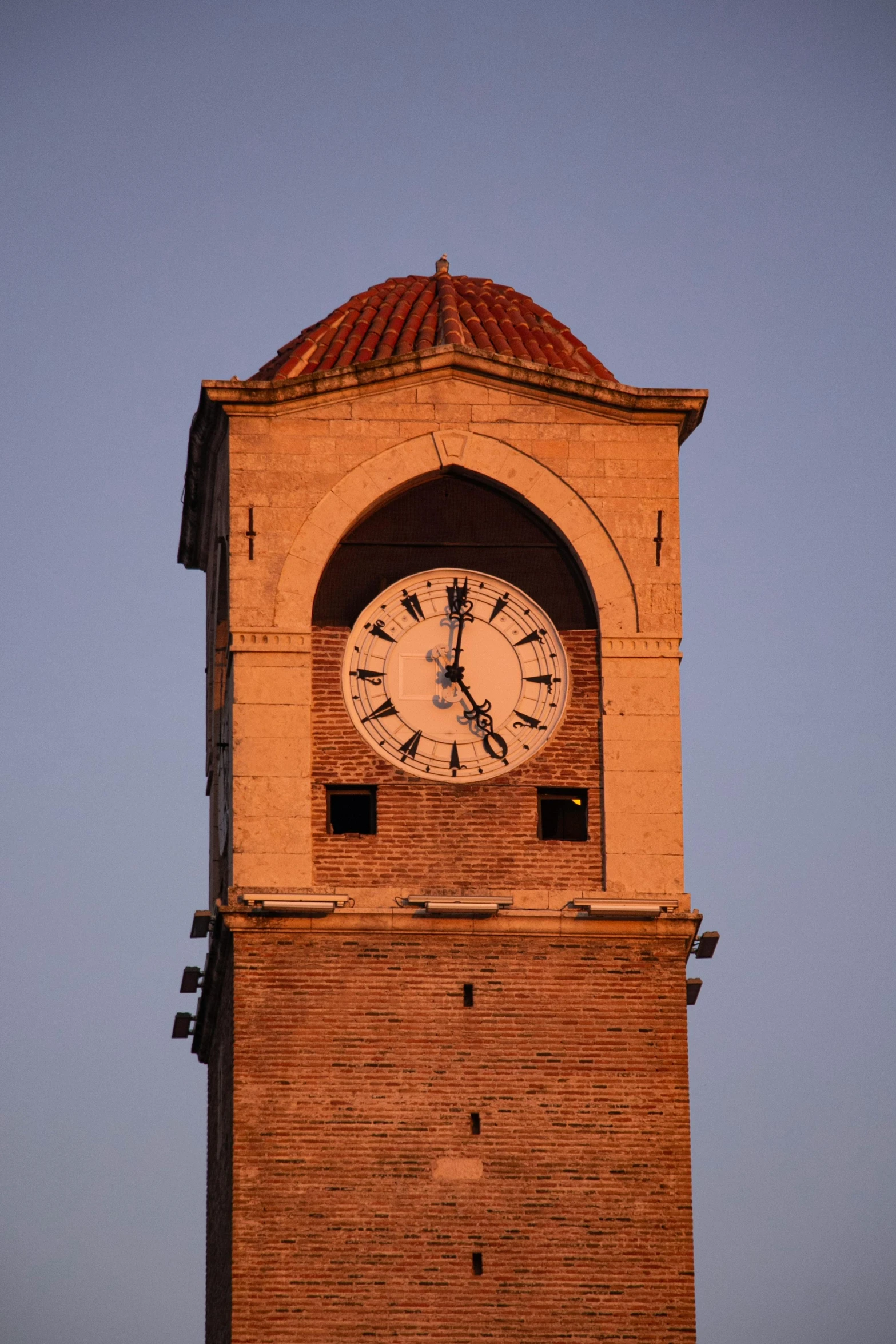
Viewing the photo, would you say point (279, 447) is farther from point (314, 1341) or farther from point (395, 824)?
point (314, 1341)

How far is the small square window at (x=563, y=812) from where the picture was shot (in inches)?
2087

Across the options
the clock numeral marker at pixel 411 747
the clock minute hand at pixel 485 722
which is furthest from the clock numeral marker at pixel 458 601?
the clock numeral marker at pixel 411 747

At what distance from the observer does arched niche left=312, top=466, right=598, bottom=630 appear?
177 feet

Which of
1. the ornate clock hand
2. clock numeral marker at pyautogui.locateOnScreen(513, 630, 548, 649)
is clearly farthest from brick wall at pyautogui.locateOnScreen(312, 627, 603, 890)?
the ornate clock hand

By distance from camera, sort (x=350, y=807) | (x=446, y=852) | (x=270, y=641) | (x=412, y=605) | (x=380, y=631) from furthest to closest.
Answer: (x=412, y=605)
(x=380, y=631)
(x=270, y=641)
(x=350, y=807)
(x=446, y=852)

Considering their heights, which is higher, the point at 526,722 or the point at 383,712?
the point at 383,712

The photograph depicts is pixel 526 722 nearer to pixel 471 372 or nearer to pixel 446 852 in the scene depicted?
pixel 446 852

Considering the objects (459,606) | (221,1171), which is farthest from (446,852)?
(221,1171)

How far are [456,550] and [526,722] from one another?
2.70m

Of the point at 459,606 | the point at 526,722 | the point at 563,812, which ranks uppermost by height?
the point at 459,606

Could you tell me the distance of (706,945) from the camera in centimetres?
5297

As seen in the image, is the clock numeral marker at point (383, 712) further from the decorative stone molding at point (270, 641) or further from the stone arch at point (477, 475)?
the stone arch at point (477, 475)

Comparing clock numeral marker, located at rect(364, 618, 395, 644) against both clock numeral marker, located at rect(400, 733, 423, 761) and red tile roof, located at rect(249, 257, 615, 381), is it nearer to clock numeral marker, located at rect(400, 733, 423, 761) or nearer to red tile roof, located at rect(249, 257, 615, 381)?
clock numeral marker, located at rect(400, 733, 423, 761)

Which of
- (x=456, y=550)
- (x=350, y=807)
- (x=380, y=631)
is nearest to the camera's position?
(x=350, y=807)
